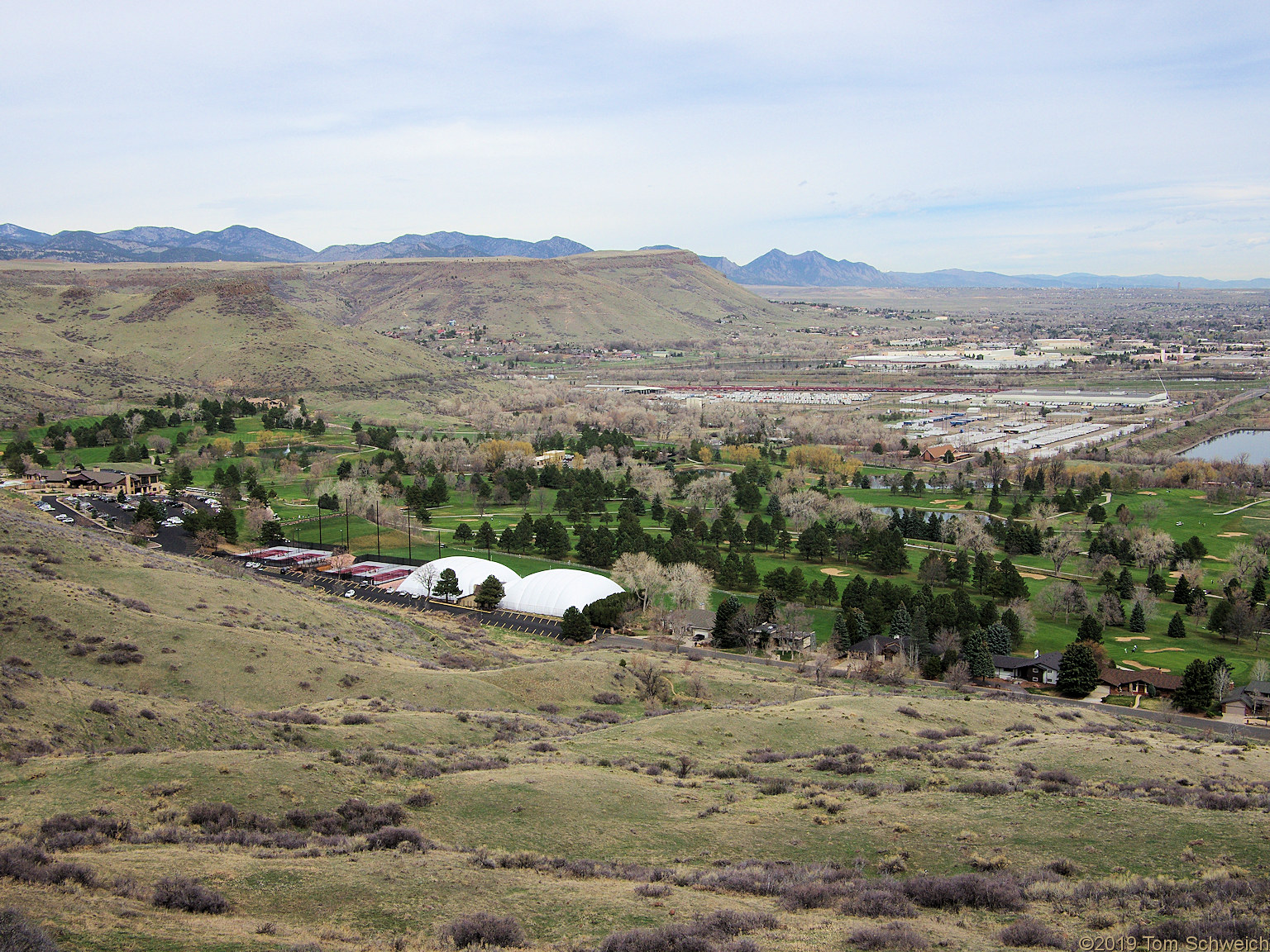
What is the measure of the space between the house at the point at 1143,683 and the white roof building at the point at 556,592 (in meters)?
26.3

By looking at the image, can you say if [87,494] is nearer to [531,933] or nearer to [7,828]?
[7,828]

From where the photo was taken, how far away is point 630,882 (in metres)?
14.1

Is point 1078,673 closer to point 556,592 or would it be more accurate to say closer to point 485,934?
point 556,592

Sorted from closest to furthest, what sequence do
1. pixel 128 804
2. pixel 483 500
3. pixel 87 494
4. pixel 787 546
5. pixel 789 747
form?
pixel 128 804
pixel 789 747
pixel 787 546
pixel 87 494
pixel 483 500

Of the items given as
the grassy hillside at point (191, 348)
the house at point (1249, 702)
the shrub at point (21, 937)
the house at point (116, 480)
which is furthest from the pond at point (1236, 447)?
the shrub at point (21, 937)

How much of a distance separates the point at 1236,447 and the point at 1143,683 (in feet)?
318

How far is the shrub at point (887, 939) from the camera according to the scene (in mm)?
11344

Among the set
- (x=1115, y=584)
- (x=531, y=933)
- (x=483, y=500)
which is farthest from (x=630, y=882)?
(x=483, y=500)

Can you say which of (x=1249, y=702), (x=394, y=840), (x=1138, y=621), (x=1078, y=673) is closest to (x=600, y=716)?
(x=394, y=840)

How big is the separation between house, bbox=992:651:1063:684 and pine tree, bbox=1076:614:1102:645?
3429 mm

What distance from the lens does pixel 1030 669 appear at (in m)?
45.0

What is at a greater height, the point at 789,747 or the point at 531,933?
the point at 531,933

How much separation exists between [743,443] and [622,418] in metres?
24.6

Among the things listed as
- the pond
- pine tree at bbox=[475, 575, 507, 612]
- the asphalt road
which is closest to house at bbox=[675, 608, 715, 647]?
the asphalt road
